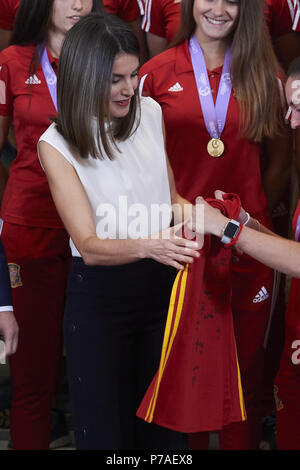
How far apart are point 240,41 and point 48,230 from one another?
939 mm

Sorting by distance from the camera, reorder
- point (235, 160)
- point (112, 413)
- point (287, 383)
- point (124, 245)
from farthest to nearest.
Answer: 1. point (235, 160)
2. point (287, 383)
3. point (112, 413)
4. point (124, 245)

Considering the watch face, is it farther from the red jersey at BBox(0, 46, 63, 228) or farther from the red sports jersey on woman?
the red jersey at BBox(0, 46, 63, 228)

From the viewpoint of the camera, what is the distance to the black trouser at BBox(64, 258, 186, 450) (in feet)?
6.84

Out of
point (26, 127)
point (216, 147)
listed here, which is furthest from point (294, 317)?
point (26, 127)

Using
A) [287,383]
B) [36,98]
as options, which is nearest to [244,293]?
[287,383]

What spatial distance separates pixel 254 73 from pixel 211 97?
0.16 meters

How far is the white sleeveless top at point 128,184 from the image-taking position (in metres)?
2.10

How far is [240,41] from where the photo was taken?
2.62 metres

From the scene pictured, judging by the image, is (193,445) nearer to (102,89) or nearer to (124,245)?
(124,245)

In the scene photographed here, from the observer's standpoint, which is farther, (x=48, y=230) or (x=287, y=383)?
(x=48, y=230)

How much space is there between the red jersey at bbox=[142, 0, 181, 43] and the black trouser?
134 cm

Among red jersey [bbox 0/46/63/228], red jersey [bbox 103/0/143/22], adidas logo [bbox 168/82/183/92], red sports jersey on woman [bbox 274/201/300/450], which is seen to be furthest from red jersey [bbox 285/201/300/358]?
red jersey [bbox 103/0/143/22]

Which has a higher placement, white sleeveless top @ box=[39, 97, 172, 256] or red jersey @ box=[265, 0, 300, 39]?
red jersey @ box=[265, 0, 300, 39]

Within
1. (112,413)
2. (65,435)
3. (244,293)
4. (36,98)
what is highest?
(36,98)
